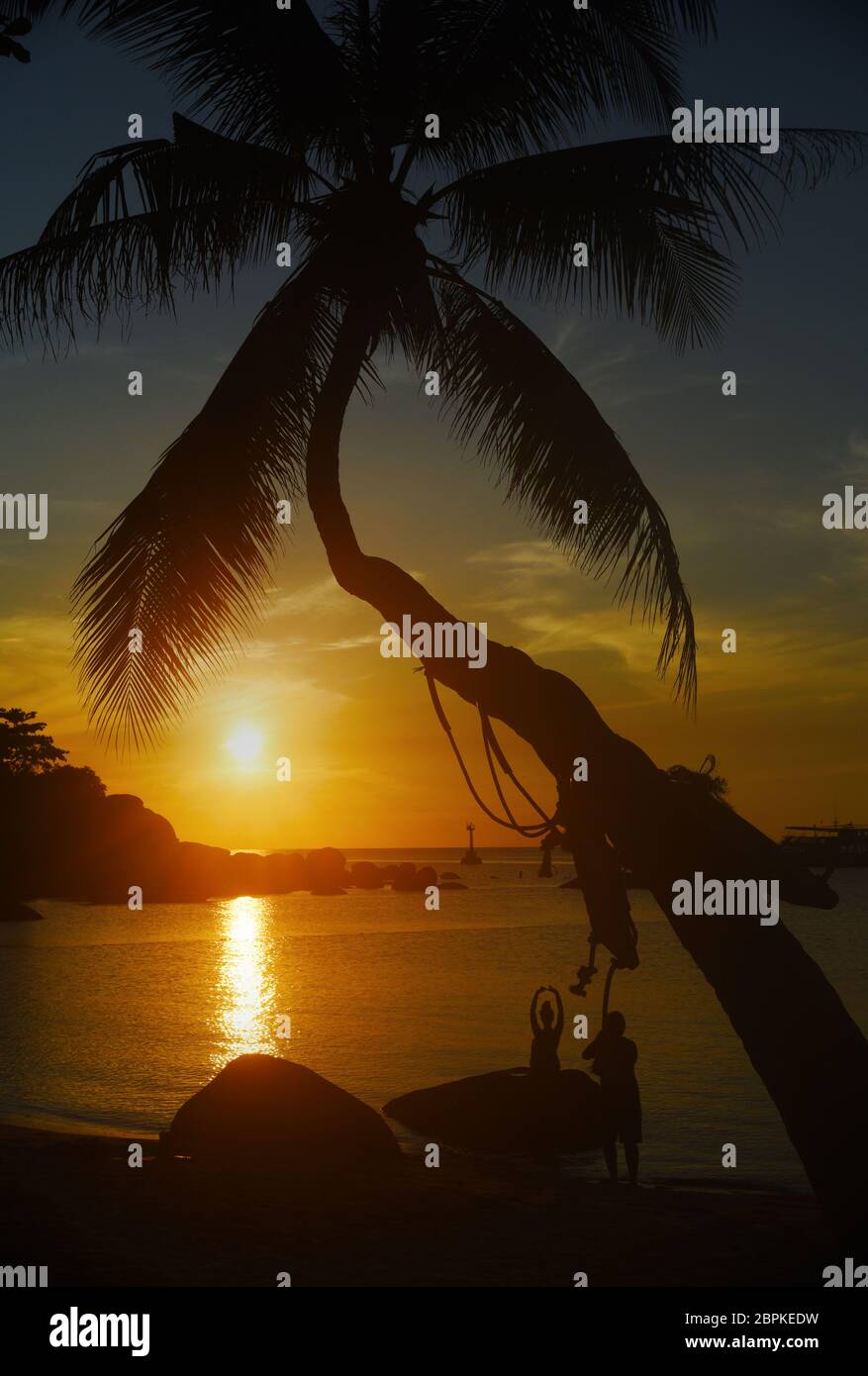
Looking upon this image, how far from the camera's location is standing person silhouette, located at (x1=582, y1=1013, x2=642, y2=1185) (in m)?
10.8

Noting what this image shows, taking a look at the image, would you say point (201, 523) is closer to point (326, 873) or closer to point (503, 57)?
point (503, 57)

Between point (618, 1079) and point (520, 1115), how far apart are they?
553 centimetres

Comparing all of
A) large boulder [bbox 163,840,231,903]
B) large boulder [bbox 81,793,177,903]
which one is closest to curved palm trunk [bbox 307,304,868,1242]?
large boulder [bbox 81,793,177,903]

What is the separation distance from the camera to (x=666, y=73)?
8898mm

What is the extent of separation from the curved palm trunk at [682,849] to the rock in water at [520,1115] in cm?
965

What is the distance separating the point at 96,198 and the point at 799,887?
23.4 ft

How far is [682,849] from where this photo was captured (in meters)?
6.96

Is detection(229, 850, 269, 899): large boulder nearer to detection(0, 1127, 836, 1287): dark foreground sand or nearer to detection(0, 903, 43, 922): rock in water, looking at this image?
detection(0, 903, 43, 922): rock in water

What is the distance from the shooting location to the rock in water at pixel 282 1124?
12.7 m

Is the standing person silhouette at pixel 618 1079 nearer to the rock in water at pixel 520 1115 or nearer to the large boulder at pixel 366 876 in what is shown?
the rock in water at pixel 520 1115

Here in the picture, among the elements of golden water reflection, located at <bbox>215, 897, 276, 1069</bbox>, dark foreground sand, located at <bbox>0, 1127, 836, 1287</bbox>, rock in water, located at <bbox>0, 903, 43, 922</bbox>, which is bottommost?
golden water reflection, located at <bbox>215, 897, 276, 1069</bbox>

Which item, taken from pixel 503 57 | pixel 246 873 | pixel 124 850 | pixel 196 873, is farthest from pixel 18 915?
pixel 503 57

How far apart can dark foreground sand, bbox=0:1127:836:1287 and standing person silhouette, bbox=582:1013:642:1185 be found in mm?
780

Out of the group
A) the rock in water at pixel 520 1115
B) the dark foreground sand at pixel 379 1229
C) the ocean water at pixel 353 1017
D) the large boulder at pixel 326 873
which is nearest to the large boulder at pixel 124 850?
the ocean water at pixel 353 1017
